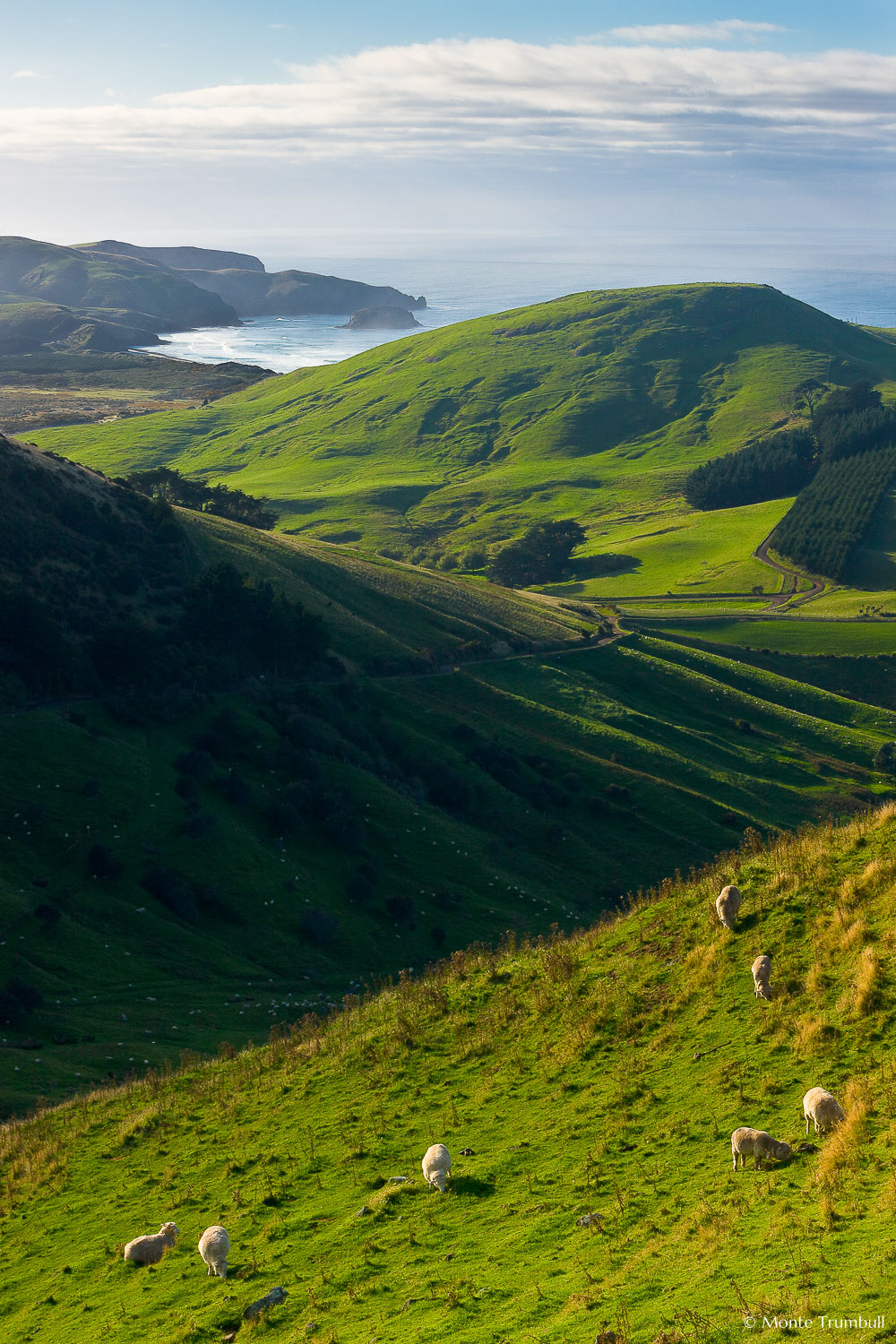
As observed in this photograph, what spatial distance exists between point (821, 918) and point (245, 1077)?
13.6 meters

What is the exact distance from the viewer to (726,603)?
466 ft

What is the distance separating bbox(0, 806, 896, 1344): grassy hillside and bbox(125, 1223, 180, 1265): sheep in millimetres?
204

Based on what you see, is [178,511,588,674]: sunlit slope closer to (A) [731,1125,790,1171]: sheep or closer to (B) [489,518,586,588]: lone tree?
(B) [489,518,586,588]: lone tree

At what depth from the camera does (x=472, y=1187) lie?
55.2 ft

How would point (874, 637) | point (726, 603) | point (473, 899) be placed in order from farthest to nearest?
point (726, 603) < point (874, 637) < point (473, 899)

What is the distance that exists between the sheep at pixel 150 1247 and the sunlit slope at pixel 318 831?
36.1ft

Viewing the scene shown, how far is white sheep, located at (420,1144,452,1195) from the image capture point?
16797 mm

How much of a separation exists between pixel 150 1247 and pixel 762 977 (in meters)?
11.3

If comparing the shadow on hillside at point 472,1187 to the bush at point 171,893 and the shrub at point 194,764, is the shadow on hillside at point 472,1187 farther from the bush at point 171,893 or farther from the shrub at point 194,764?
the shrub at point 194,764

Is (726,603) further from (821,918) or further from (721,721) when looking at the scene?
(821,918)

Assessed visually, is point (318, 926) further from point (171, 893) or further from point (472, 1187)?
point (472, 1187)

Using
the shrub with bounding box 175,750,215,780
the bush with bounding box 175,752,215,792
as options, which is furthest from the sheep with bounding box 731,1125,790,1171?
the shrub with bounding box 175,750,215,780

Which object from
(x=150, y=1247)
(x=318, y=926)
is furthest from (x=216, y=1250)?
(x=318, y=926)

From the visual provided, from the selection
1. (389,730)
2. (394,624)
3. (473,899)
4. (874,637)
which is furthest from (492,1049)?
(874,637)
